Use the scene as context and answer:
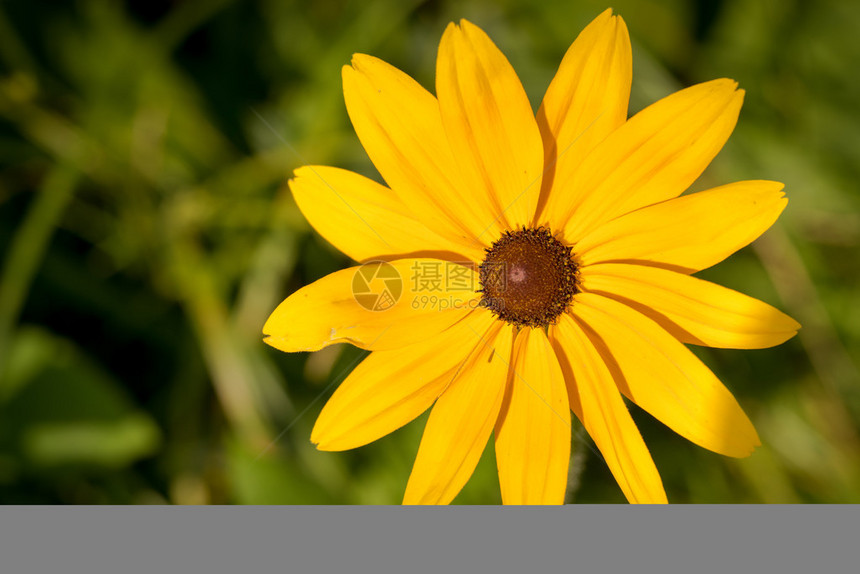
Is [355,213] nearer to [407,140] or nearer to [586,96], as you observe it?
[407,140]

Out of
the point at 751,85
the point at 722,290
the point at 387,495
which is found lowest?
the point at 387,495

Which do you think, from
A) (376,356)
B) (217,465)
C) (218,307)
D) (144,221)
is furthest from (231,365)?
(376,356)

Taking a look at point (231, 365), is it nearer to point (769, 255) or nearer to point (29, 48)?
point (29, 48)

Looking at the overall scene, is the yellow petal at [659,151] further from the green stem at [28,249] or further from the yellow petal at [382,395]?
the green stem at [28,249]

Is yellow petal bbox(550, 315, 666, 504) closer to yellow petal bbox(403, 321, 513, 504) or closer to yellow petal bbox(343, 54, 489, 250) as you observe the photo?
yellow petal bbox(403, 321, 513, 504)

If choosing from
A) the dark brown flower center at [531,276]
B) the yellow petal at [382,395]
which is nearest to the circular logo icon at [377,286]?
the yellow petal at [382,395]
